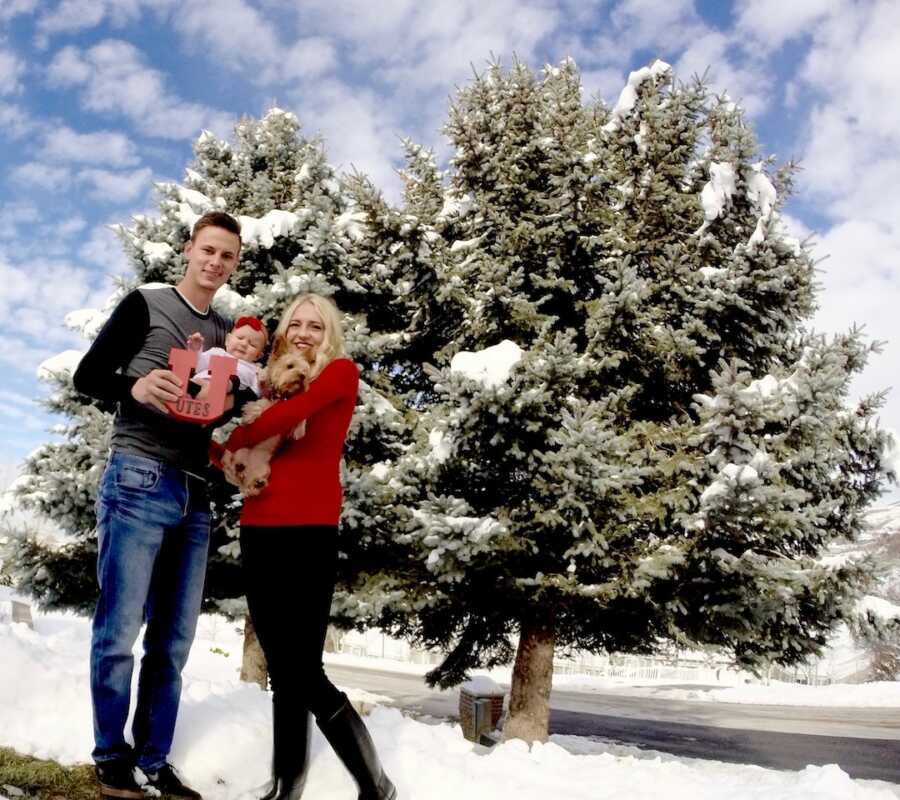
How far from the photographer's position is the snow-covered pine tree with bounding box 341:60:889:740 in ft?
21.9

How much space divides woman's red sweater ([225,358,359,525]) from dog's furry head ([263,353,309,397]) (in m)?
0.08

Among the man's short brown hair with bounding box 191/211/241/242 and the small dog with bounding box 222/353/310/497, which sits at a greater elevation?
the man's short brown hair with bounding box 191/211/241/242

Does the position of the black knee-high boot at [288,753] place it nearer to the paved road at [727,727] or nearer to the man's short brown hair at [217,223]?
the man's short brown hair at [217,223]

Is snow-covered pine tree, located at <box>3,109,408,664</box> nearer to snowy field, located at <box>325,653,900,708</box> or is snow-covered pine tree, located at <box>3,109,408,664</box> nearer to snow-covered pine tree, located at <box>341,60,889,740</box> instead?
snow-covered pine tree, located at <box>341,60,889,740</box>

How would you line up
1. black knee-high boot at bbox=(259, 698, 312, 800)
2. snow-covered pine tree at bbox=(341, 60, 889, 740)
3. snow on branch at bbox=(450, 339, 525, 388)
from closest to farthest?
1. black knee-high boot at bbox=(259, 698, 312, 800)
2. snow-covered pine tree at bbox=(341, 60, 889, 740)
3. snow on branch at bbox=(450, 339, 525, 388)

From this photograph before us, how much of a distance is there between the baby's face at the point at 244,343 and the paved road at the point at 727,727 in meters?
11.9

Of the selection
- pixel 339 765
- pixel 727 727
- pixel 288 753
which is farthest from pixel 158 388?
pixel 727 727

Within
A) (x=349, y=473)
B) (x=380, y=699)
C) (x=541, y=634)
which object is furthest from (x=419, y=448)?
(x=380, y=699)

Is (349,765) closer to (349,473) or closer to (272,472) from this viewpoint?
(272,472)

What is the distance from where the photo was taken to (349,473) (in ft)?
24.9

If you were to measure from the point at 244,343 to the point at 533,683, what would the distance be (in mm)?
6387

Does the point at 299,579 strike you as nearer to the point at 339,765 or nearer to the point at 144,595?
the point at 144,595

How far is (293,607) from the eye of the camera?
255 cm

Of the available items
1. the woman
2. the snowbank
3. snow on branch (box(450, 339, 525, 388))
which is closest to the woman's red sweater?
the woman
